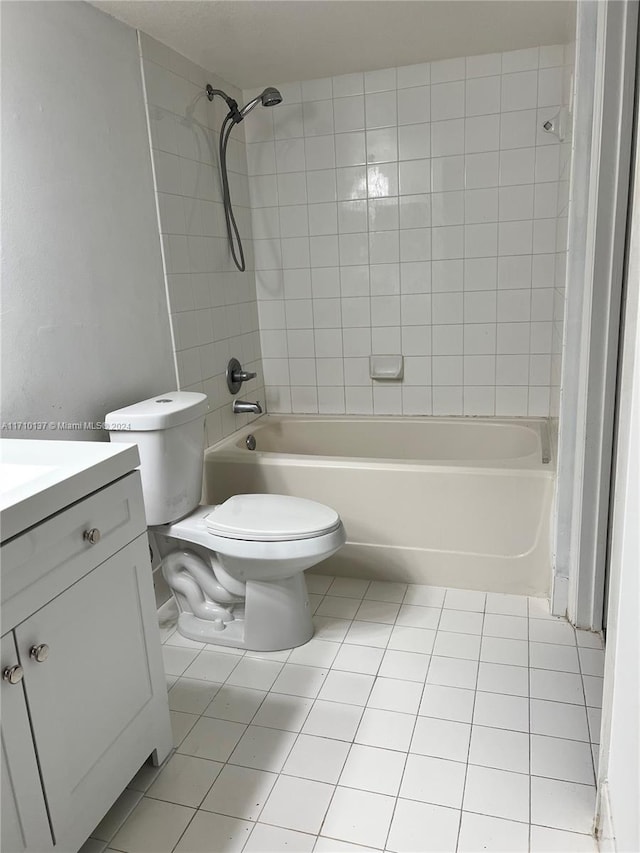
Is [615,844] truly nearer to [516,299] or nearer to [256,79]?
[516,299]

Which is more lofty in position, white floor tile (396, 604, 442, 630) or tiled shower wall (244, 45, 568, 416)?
tiled shower wall (244, 45, 568, 416)

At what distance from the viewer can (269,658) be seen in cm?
200

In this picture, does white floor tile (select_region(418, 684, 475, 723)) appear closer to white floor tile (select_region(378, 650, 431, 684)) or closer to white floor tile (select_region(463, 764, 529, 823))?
white floor tile (select_region(378, 650, 431, 684))

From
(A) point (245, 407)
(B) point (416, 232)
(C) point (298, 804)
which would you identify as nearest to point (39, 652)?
(C) point (298, 804)

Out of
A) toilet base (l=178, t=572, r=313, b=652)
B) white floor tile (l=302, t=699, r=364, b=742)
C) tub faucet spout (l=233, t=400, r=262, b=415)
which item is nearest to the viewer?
white floor tile (l=302, t=699, r=364, b=742)

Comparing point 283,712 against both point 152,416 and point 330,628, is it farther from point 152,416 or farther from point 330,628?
point 152,416

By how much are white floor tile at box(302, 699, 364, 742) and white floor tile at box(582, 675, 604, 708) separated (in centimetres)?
62

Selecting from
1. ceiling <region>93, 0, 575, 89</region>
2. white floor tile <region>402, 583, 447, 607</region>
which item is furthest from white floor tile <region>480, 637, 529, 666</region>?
ceiling <region>93, 0, 575, 89</region>

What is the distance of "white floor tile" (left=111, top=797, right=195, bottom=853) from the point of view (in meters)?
1.36

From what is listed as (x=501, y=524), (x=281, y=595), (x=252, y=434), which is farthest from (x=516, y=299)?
(x=281, y=595)

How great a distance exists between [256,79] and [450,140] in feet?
2.87

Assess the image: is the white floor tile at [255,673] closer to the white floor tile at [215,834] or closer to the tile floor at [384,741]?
the tile floor at [384,741]

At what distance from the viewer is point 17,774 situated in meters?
1.08

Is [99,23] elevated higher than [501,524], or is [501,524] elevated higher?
[99,23]
